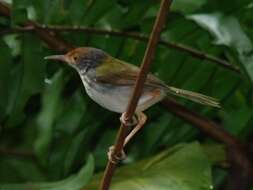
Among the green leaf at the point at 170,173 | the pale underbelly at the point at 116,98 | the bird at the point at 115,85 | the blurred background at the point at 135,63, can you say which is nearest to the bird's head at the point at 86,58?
the bird at the point at 115,85

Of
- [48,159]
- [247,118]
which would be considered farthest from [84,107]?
[247,118]

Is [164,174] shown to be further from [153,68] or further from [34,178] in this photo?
[34,178]

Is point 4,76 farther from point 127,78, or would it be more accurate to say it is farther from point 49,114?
point 127,78

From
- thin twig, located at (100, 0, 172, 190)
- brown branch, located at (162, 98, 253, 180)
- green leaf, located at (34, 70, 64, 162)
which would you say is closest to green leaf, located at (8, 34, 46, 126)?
green leaf, located at (34, 70, 64, 162)

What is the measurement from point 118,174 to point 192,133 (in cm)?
42

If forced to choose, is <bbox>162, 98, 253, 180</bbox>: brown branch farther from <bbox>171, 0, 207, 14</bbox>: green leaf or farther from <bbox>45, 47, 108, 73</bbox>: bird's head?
<bbox>45, 47, 108, 73</bbox>: bird's head

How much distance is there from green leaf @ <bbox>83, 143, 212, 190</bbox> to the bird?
186mm

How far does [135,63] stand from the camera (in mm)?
2305

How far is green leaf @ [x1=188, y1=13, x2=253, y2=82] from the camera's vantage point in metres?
2.06

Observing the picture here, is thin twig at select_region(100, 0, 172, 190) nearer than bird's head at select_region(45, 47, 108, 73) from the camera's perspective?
Yes

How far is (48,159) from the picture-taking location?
7.95 feet

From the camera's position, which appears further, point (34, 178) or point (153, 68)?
point (34, 178)

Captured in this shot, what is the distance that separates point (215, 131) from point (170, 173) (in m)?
0.36

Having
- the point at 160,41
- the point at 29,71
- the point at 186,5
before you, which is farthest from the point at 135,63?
the point at 29,71
